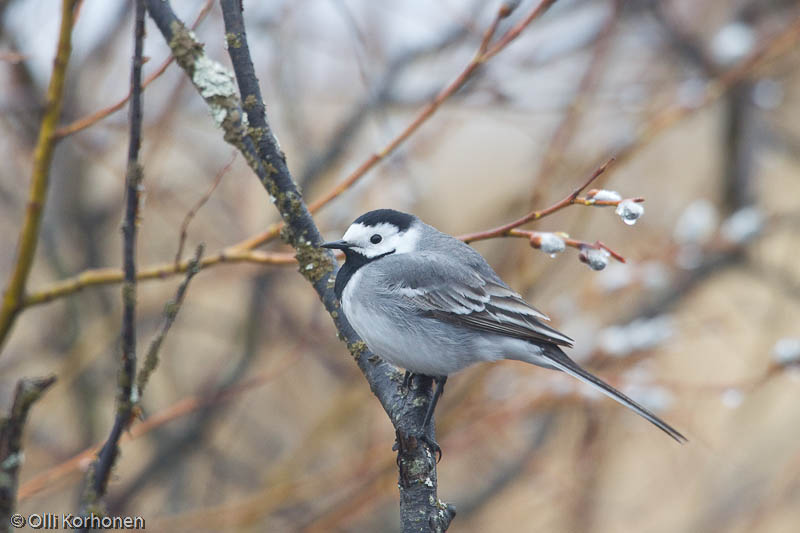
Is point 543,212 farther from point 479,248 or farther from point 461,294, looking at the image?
point 479,248

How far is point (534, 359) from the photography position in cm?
214

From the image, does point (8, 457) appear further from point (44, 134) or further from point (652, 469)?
point (652, 469)

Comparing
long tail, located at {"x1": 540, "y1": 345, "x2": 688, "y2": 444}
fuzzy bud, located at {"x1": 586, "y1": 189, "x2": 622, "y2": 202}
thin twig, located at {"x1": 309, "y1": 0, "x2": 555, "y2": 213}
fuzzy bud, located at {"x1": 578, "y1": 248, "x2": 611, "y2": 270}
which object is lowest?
long tail, located at {"x1": 540, "y1": 345, "x2": 688, "y2": 444}

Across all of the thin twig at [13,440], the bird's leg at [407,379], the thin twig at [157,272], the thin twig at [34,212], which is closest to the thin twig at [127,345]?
the thin twig at [13,440]

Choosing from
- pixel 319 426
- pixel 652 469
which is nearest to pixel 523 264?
pixel 319 426

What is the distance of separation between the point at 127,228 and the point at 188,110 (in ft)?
10.7

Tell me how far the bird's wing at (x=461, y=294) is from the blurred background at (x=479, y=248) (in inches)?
18.0

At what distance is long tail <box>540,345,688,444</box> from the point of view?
186cm

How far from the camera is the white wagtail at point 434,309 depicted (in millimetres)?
2057

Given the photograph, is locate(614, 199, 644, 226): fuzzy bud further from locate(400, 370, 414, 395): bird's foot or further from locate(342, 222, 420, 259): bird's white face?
locate(342, 222, 420, 259): bird's white face

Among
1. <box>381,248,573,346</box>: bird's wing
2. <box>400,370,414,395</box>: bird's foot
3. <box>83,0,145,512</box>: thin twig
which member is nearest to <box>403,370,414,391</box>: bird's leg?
<box>400,370,414,395</box>: bird's foot

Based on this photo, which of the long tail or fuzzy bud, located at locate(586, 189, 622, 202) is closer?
fuzzy bud, located at locate(586, 189, 622, 202)

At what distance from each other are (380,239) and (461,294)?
1.24ft

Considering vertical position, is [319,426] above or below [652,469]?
above
